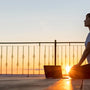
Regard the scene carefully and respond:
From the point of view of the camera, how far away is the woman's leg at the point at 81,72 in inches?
148

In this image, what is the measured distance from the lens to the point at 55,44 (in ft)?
27.6

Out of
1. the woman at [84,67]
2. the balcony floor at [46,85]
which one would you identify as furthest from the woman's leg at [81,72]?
the balcony floor at [46,85]

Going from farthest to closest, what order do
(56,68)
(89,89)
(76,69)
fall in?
(56,68) → (76,69) → (89,89)

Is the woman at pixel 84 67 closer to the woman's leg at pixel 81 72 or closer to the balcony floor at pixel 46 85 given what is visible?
the woman's leg at pixel 81 72

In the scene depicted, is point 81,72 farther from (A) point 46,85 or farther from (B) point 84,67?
(A) point 46,85

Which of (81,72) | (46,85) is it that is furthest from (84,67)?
(46,85)

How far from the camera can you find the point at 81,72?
3.83 metres

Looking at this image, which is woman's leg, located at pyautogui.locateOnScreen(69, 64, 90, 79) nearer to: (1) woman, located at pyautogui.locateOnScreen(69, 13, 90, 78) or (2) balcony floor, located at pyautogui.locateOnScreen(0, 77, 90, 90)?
(1) woman, located at pyautogui.locateOnScreen(69, 13, 90, 78)

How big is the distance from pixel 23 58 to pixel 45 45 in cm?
82

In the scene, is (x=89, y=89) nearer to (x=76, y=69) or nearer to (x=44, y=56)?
(x=76, y=69)

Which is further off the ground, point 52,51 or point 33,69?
point 52,51

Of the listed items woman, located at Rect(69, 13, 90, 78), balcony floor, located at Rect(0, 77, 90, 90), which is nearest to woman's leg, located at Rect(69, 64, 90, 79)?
woman, located at Rect(69, 13, 90, 78)

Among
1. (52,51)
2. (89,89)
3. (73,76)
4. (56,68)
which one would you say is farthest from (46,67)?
(52,51)

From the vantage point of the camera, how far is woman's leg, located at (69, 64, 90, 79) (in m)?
3.76
